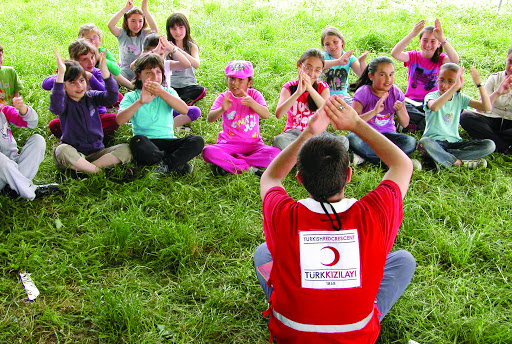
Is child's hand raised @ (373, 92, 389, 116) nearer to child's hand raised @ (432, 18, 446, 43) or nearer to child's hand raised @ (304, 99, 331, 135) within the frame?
child's hand raised @ (432, 18, 446, 43)

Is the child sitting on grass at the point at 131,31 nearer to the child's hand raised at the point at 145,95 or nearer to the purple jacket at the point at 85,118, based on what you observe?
the purple jacket at the point at 85,118

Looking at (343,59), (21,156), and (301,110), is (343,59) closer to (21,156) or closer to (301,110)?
(301,110)

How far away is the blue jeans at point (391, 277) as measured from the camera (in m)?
2.42

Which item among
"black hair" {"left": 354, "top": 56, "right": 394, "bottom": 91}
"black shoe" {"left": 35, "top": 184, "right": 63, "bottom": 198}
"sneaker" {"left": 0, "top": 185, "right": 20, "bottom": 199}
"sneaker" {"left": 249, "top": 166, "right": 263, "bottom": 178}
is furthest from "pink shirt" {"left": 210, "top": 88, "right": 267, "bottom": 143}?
"sneaker" {"left": 0, "top": 185, "right": 20, "bottom": 199}

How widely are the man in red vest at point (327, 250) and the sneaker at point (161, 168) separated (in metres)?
2.18

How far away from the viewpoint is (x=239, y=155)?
171 inches

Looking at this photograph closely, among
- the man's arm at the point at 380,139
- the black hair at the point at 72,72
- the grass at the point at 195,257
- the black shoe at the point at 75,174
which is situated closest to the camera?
the man's arm at the point at 380,139

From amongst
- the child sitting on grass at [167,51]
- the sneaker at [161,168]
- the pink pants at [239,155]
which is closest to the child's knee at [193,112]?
the child sitting on grass at [167,51]

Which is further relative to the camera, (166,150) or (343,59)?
(343,59)

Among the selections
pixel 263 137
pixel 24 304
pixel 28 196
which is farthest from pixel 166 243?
pixel 263 137

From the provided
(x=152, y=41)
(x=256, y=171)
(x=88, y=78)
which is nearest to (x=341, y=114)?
(x=256, y=171)

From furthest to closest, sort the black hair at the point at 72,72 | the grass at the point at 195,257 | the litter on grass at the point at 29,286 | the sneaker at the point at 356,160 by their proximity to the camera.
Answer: the sneaker at the point at 356,160
the black hair at the point at 72,72
the litter on grass at the point at 29,286
the grass at the point at 195,257

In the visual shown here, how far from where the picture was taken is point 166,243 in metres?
3.20

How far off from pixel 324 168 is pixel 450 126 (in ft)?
10.4
